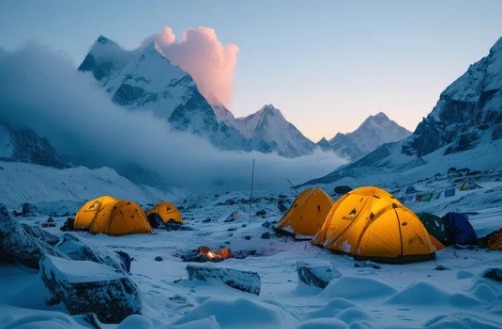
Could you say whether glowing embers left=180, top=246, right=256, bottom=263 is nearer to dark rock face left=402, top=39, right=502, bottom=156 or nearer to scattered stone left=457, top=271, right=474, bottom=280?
scattered stone left=457, top=271, right=474, bottom=280

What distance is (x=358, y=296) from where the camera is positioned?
6.19 meters

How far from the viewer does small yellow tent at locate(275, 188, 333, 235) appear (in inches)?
620

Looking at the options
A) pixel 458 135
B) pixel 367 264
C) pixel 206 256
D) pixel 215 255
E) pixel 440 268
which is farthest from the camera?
pixel 458 135

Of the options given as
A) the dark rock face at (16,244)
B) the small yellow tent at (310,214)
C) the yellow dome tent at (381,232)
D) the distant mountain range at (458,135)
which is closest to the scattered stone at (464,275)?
the yellow dome tent at (381,232)

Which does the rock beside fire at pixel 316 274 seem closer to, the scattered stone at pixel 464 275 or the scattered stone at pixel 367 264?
the scattered stone at pixel 464 275

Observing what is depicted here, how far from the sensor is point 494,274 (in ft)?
21.5

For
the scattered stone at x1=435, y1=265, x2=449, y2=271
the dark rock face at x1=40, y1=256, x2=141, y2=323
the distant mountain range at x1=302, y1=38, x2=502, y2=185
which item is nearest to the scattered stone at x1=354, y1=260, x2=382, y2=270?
the scattered stone at x1=435, y1=265, x2=449, y2=271

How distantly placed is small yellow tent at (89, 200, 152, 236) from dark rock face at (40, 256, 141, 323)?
1369 cm

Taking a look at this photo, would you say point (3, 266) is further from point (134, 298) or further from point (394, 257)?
point (394, 257)

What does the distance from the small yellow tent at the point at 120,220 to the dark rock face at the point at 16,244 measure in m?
12.9

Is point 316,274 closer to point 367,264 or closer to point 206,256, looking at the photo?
point 367,264

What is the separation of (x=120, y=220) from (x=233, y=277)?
12.7 meters

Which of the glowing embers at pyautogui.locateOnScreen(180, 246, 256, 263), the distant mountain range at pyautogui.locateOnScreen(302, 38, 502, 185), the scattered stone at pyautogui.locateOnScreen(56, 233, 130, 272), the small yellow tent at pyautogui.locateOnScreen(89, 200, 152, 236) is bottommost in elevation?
the small yellow tent at pyautogui.locateOnScreen(89, 200, 152, 236)

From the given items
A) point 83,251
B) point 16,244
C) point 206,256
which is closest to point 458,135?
point 206,256
